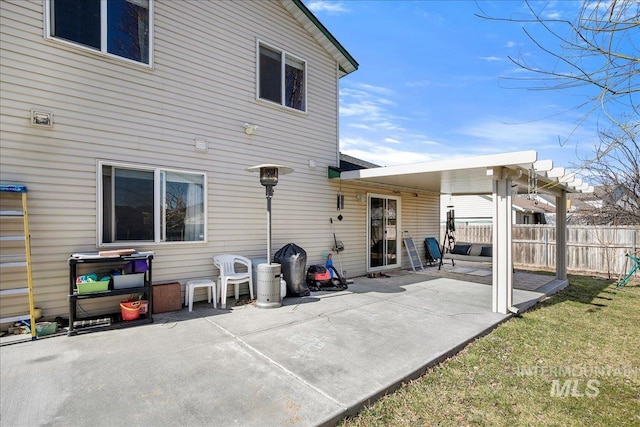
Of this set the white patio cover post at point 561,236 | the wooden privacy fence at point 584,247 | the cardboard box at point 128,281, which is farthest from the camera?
the wooden privacy fence at point 584,247

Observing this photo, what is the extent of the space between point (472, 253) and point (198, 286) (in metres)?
7.82

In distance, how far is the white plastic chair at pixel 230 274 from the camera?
5.26 m

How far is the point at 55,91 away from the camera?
414 centimetres

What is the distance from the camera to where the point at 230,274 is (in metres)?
5.41

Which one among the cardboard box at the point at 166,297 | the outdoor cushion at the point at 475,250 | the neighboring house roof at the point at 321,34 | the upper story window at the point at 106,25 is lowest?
the cardboard box at the point at 166,297

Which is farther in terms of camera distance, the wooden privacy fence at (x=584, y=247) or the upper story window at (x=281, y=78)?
the wooden privacy fence at (x=584, y=247)

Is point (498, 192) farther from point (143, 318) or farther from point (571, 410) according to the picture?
point (143, 318)

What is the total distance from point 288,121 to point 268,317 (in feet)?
13.8

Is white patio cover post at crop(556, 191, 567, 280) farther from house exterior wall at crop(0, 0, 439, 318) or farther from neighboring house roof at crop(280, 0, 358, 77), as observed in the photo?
neighboring house roof at crop(280, 0, 358, 77)

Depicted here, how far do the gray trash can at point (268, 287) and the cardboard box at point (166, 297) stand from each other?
50.0 inches

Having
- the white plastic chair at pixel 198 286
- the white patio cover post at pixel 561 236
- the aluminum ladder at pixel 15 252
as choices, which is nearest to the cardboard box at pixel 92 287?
the aluminum ladder at pixel 15 252

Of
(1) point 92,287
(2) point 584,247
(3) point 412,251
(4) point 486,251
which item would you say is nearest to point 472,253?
(4) point 486,251

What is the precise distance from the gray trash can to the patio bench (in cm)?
633

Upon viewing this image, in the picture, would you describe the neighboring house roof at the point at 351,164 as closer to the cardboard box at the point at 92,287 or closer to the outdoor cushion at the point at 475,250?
the outdoor cushion at the point at 475,250
